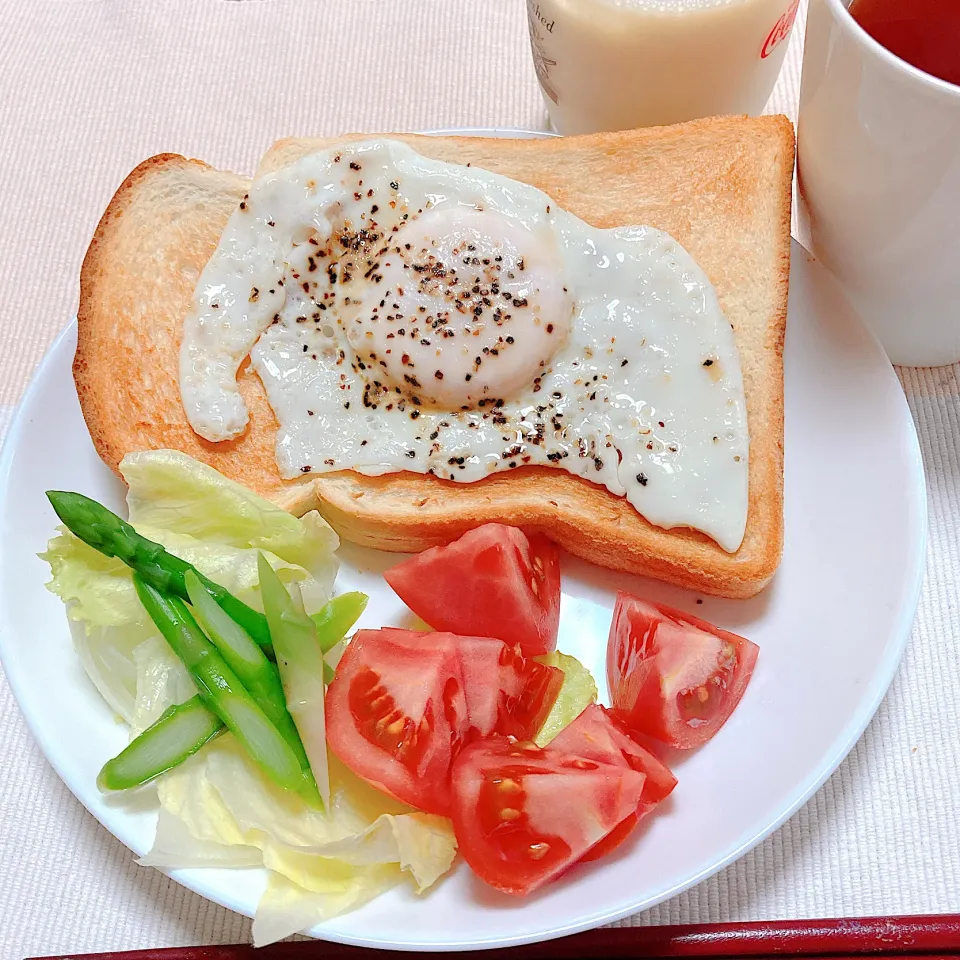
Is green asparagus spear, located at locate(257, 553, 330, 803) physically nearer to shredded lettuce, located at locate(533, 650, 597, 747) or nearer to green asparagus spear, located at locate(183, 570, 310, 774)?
green asparagus spear, located at locate(183, 570, 310, 774)

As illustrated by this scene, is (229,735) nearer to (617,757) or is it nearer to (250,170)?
(617,757)

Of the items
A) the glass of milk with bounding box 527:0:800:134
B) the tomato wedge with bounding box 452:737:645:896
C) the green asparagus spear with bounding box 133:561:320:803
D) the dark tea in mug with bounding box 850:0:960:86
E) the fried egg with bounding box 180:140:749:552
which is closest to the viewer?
the tomato wedge with bounding box 452:737:645:896

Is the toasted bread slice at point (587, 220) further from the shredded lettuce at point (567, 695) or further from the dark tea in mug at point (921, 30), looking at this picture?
the dark tea in mug at point (921, 30)

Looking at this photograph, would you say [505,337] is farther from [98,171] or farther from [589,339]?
[98,171]

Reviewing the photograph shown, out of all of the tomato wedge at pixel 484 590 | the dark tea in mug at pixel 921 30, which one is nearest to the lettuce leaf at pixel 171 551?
the tomato wedge at pixel 484 590

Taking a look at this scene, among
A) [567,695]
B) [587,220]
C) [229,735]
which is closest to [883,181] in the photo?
[587,220]

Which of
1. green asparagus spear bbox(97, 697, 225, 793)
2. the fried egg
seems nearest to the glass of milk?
the fried egg

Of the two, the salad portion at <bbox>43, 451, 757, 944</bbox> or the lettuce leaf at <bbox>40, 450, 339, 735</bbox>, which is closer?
the salad portion at <bbox>43, 451, 757, 944</bbox>
